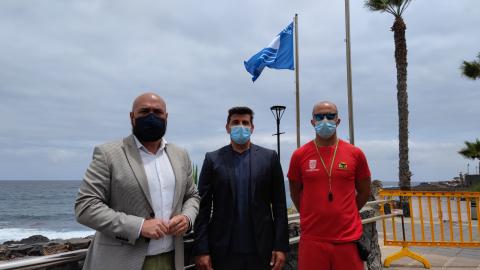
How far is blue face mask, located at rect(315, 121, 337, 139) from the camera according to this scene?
11.0 ft

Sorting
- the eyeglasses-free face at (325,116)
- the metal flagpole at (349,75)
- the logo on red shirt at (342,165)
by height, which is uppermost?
the metal flagpole at (349,75)

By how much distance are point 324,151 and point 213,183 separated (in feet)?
3.18

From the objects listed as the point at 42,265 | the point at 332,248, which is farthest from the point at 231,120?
the point at 42,265

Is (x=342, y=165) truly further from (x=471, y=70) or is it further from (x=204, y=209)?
(x=471, y=70)

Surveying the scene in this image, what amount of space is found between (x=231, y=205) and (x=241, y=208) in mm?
75

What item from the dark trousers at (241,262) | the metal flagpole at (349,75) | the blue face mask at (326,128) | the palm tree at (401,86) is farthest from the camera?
the palm tree at (401,86)

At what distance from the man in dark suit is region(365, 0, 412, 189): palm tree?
14917mm

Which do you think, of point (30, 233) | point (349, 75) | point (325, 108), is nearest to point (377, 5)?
point (349, 75)

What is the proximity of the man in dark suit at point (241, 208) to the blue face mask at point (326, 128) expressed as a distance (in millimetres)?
518

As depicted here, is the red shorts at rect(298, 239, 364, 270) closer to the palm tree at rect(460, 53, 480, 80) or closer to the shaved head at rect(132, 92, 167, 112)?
the shaved head at rect(132, 92, 167, 112)

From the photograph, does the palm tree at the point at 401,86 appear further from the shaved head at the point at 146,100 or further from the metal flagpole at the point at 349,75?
the shaved head at the point at 146,100

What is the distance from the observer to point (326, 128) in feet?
11.0

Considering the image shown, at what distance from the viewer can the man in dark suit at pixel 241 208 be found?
113 inches

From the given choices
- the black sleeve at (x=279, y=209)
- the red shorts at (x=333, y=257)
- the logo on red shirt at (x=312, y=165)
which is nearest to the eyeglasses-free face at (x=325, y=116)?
the logo on red shirt at (x=312, y=165)
